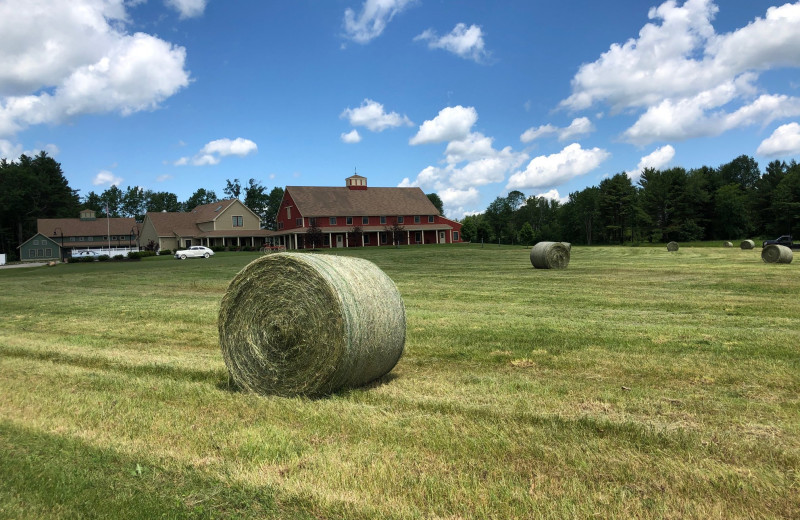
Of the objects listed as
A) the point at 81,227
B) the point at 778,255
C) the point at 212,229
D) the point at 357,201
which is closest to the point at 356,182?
the point at 357,201

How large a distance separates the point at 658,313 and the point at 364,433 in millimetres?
9029

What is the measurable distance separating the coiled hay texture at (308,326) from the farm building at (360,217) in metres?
55.6

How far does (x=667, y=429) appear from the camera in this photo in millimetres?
4777

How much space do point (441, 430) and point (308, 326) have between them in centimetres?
217

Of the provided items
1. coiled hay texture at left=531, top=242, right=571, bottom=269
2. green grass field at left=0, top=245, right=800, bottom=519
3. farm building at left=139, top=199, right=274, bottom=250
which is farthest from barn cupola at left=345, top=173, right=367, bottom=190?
green grass field at left=0, top=245, right=800, bottom=519

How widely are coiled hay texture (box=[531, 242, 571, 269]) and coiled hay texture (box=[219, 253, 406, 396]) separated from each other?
19610 mm

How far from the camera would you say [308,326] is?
634cm

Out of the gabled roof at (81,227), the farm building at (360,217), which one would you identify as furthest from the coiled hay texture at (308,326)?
the gabled roof at (81,227)

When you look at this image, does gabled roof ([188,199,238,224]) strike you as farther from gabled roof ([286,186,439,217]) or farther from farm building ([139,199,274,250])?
gabled roof ([286,186,439,217])

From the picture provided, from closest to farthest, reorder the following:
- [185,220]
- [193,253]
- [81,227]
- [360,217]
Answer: [193,253] < [360,217] < [185,220] < [81,227]

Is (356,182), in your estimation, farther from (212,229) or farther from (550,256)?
(550,256)

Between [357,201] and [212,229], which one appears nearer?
[357,201]

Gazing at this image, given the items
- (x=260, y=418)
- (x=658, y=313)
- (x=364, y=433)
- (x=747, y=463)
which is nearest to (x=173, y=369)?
(x=260, y=418)

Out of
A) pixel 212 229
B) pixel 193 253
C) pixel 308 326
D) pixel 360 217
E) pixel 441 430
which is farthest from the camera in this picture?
pixel 212 229
